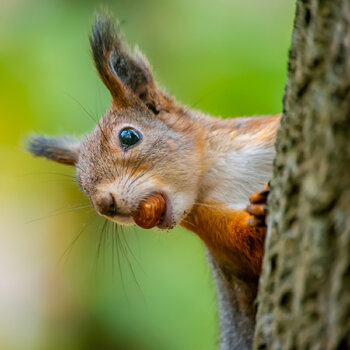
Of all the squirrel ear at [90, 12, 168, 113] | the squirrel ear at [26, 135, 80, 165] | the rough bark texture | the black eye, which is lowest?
the rough bark texture

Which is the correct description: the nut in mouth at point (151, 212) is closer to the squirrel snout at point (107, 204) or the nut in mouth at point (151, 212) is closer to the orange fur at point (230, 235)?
the squirrel snout at point (107, 204)

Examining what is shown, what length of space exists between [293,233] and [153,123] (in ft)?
4.40

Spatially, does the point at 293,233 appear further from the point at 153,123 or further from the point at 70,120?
the point at 70,120

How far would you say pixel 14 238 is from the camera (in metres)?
4.70

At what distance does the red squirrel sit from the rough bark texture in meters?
0.84

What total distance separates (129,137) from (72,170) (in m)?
1.49

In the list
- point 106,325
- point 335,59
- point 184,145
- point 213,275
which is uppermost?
point 184,145

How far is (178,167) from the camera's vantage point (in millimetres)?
2246

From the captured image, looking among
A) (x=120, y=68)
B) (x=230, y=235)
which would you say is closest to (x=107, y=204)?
(x=230, y=235)

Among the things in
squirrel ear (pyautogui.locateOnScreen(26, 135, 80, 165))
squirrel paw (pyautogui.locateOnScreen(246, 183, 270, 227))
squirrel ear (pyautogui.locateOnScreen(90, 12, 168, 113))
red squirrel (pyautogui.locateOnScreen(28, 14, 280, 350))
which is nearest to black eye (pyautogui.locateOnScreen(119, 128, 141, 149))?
red squirrel (pyautogui.locateOnScreen(28, 14, 280, 350))

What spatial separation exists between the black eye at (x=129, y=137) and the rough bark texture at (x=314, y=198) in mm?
1152

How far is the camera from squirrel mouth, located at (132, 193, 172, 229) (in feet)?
6.72

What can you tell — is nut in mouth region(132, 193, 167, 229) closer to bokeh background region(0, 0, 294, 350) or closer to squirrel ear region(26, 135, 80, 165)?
squirrel ear region(26, 135, 80, 165)

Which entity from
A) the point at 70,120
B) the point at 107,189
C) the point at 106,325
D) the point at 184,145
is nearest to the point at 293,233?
the point at 107,189
